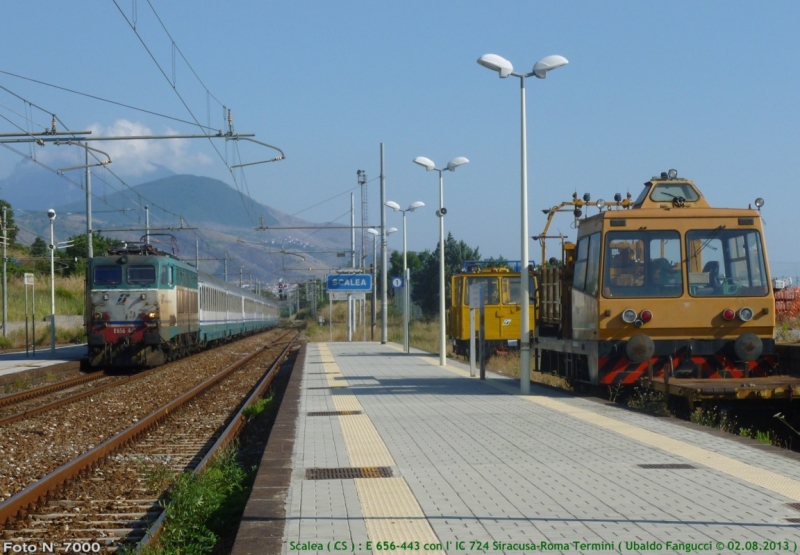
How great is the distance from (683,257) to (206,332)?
86.3 ft

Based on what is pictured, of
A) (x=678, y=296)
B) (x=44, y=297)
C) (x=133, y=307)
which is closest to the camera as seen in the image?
(x=678, y=296)

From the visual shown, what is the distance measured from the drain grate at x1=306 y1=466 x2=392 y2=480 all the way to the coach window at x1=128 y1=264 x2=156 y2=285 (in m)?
20.0

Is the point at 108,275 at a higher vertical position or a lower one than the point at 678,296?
higher

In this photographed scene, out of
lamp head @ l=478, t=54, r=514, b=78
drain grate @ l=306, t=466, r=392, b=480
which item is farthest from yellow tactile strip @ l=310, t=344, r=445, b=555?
lamp head @ l=478, t=54, r=514, b=78

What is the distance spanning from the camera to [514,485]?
7.95 meters

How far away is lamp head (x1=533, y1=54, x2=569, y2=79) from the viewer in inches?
674

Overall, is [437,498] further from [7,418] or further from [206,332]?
[206,332]

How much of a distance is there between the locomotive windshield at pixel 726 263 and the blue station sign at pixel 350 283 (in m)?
29.4

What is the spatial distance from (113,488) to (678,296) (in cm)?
866

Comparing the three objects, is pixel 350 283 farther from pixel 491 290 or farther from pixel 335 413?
pixel 335 413

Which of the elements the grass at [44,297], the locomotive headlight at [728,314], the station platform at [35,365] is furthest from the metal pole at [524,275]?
the grass at [44,297]

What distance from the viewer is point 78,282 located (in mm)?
65062

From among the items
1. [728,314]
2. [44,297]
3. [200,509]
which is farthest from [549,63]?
[44,297]

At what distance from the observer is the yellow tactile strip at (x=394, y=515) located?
6.09 meters
